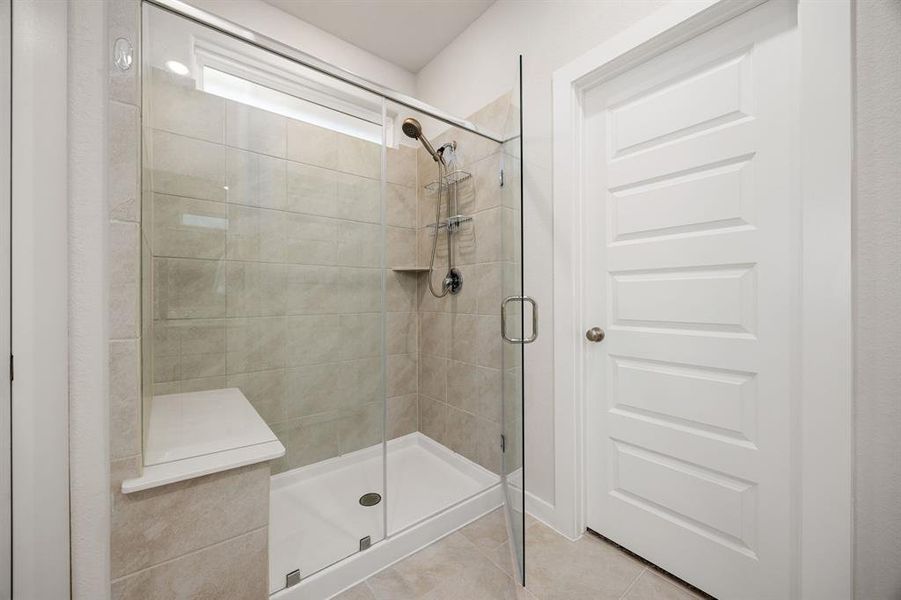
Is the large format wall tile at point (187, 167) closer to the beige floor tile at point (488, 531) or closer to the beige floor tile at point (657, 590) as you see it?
the beige floor tile at point (488, 531)

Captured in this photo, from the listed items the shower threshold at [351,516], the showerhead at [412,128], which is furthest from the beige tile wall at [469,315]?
the shower threshold at [351,516]

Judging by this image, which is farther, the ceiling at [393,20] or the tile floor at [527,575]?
the ceiling at [393,20]

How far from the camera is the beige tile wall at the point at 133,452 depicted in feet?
2.89

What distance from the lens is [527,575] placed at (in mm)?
1349

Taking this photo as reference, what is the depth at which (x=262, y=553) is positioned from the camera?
1042mm

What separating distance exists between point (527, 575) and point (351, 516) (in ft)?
2.39

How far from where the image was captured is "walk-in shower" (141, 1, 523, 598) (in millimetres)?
1196

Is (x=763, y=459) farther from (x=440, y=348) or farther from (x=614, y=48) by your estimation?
(x=614, y=48)

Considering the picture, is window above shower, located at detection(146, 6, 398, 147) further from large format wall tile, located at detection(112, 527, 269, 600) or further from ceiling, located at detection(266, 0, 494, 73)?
large format wall tile, located at detection(112, 527, 269, 600)

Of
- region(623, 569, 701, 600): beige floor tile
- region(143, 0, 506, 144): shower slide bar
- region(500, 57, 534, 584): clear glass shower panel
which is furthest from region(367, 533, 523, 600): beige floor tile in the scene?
region(143, 0, 506, 144): shower slide bar

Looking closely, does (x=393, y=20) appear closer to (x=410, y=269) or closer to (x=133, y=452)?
(x=410, y=269)

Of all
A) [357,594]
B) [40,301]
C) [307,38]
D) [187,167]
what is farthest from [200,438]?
[307,38]

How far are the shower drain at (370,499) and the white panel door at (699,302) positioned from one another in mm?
921

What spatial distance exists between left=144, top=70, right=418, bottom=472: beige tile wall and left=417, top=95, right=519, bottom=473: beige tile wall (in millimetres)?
263
